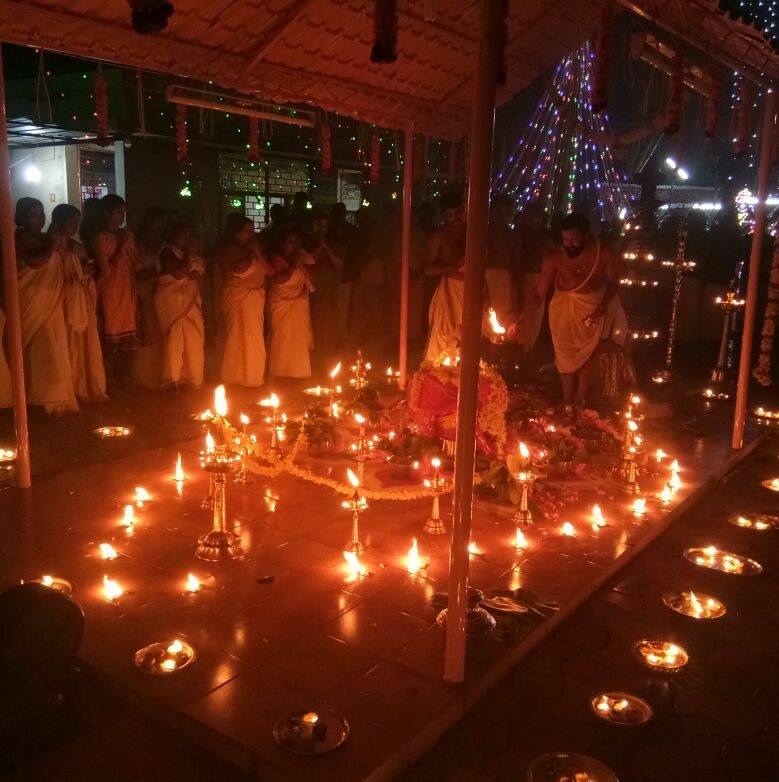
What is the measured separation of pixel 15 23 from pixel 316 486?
12.8 feet

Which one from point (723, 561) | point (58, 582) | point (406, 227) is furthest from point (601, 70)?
point (58, 582)

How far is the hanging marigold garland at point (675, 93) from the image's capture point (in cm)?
618

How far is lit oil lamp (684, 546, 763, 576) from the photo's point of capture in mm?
4836

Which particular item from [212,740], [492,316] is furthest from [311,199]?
[212,740]

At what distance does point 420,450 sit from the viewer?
624cm

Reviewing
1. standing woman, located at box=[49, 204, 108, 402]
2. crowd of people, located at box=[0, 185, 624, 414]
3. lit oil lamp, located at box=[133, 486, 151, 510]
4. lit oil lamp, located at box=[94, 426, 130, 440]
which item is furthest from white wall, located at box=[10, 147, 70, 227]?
lit oil lamp, located at box=[133, 486, 151, 510]

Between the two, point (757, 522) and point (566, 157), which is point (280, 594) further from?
point (566, 157)

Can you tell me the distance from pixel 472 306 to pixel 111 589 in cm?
253

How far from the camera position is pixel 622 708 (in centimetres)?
333

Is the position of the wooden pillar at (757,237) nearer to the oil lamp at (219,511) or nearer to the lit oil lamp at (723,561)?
the lit oil lamp at (723,561)

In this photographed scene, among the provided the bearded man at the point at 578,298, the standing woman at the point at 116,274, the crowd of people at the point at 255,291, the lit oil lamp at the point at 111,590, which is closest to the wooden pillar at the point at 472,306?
the lit oil lamp at the point at 111,590

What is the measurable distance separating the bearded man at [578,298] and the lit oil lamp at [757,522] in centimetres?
267

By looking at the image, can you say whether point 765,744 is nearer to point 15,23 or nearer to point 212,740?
point 212,740

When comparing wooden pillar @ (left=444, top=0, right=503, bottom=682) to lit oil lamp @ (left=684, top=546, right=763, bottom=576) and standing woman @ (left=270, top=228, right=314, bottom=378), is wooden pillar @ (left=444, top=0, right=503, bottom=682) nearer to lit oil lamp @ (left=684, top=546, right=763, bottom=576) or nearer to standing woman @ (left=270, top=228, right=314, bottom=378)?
lit oil lamp @ (left=684, top=546, right=763, bottom=576)
